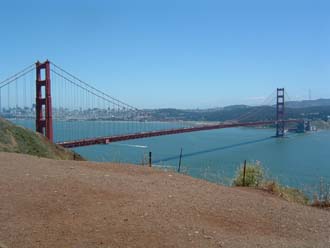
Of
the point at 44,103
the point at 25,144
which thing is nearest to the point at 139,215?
the point at 25,144

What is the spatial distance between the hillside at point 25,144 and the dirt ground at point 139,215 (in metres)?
4.78

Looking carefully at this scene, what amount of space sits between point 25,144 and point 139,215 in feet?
26.9

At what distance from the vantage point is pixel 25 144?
12016 millimetres

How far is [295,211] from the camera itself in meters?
5.39

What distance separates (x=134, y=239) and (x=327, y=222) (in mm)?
2278

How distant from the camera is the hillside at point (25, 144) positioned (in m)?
11.3

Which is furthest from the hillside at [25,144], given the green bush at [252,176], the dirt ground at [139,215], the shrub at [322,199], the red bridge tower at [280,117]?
the red bridge tower at [280,117]

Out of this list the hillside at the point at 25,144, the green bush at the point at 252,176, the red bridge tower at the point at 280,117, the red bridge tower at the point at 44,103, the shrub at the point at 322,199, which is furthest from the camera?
the red bridge tower at the point at 280,117

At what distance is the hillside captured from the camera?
444 inches

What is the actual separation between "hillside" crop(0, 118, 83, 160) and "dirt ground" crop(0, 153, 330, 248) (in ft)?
15.7

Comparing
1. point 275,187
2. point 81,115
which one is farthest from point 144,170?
point 81,115

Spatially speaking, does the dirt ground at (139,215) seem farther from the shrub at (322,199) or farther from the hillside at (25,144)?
the hillside at (25,144)

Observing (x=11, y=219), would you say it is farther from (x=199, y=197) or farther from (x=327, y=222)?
(x=327, y=222)

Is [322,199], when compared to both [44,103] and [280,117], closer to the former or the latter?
[44,103]
